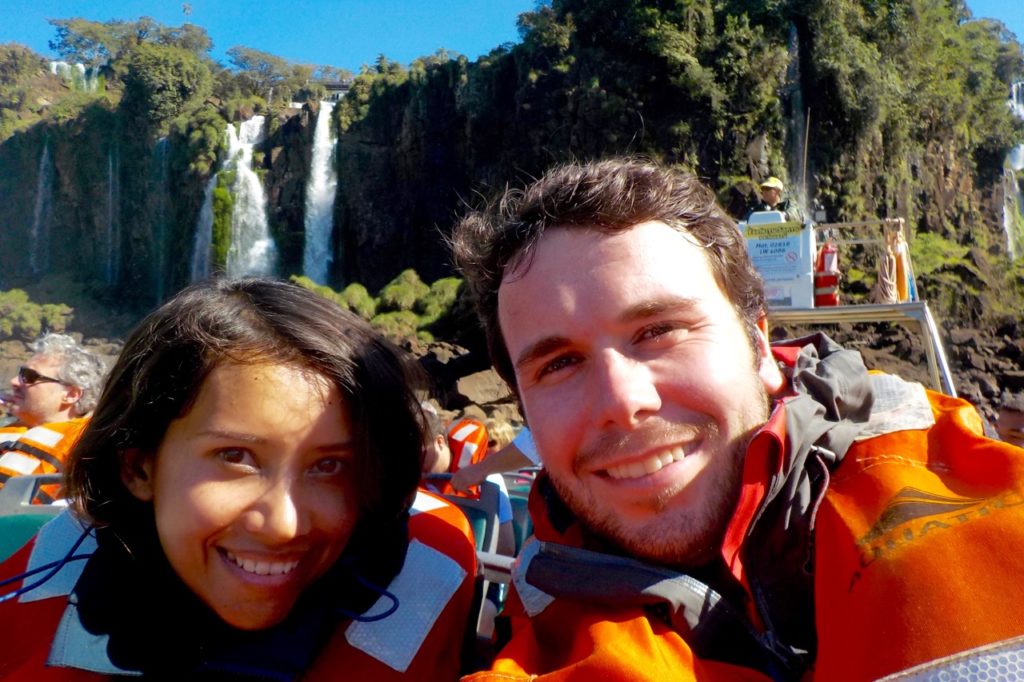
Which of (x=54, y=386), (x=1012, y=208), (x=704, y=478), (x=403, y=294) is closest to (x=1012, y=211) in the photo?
(x=1012, y=208)

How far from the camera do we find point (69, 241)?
4169cm

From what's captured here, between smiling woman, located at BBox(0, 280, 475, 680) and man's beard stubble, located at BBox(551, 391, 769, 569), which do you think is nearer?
man's beard stubble, located at BBox(551, 391, 769, 569)

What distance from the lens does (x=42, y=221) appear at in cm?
4234

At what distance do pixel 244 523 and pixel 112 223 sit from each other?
4295 centimetres

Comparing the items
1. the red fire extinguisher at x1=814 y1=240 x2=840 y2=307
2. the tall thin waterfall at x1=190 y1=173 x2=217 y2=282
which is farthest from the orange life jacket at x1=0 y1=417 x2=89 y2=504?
the tall thin waterfall at x1=190 y1=173 x2=217 y2=282

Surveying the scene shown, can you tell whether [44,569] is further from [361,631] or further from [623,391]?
[623,391]

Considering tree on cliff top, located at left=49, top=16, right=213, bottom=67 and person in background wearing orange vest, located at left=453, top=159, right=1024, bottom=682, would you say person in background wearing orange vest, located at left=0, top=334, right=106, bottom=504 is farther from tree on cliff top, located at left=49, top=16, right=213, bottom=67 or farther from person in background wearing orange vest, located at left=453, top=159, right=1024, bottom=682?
tree on cliff top, located at left=49, top=16, right=213, bottom=67

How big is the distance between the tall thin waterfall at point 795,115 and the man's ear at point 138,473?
2269 centimetres

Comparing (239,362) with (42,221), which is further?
(42,221)

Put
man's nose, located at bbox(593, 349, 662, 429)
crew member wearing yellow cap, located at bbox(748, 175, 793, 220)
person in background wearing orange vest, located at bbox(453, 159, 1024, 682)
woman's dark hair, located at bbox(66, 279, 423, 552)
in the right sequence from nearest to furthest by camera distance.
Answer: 1. person in background wearing orange vest, located at bbox(453, 159, 1024, 682)
2. man's nose, located at bbox(593, 349, 662, 429)
3. woman's dark hair, located at bbox(66, 279, 423, 552)
4. crew member wearing yellow cap, located at bbox(748, 175, 793, 220)

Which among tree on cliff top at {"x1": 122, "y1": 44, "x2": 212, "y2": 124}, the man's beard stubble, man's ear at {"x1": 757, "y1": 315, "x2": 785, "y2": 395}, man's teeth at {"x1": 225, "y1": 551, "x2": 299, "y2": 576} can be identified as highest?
tree on cliff top at {"x1": 122, "y1": 44, "x2": 212, "y2": 124}

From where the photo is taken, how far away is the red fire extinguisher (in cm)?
661

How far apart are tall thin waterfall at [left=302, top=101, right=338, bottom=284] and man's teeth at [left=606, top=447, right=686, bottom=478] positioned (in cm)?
2805

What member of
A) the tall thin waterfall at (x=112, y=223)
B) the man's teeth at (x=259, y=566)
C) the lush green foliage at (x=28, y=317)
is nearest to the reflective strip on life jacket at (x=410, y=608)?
the man's teeth at (x=259, y=566)
